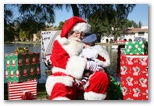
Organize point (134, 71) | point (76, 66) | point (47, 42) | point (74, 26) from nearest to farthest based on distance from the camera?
point (76, 66) → point (74, 26) → point (134, 71) → point (47, 42)

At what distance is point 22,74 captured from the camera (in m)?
3.20

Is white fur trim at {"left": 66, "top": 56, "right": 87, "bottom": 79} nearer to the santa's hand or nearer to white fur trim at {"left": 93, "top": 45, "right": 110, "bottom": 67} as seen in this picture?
white fur trim at {"left": 93, "top": 45, "right": 110, "bottom": 67}

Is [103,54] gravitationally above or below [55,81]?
above

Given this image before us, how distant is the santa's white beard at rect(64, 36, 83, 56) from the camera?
295 cm

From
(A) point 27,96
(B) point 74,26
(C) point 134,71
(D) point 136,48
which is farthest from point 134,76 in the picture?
(A) point 27,96

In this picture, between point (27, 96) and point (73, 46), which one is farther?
point (27, 96)

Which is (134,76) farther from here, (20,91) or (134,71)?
(20,91)

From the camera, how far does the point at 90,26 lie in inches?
122

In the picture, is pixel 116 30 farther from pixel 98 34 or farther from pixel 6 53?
pixel 6 53

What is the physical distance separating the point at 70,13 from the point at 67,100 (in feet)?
2.45

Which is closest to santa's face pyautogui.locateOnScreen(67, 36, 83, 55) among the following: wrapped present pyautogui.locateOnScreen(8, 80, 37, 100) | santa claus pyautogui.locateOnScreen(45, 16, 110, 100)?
santa claus pyautogui.locateOnScreen(45, 16, 110, 100)

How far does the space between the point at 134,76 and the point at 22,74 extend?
0.97 m

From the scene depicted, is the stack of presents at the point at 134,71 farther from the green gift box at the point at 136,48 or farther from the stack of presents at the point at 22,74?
the stack of presents at the point at 22,74

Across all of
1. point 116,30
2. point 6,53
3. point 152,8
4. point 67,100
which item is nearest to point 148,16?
point 152,8
